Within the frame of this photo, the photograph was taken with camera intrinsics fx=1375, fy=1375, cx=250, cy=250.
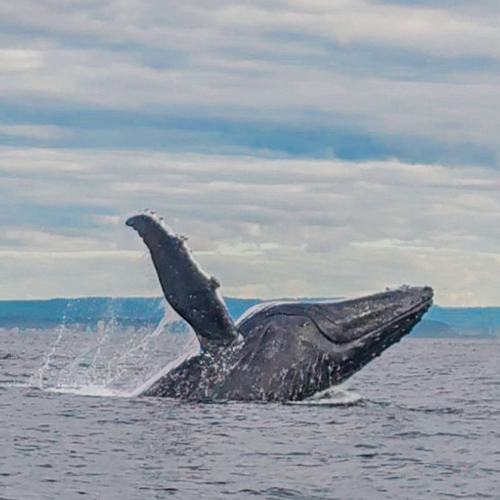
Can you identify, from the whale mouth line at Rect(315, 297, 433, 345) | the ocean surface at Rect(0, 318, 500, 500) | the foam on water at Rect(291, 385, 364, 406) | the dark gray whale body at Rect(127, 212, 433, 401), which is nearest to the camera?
the ocean surface at Rect(0, 318, 500, 500)

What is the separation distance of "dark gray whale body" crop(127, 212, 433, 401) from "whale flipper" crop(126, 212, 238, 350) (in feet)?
0.41

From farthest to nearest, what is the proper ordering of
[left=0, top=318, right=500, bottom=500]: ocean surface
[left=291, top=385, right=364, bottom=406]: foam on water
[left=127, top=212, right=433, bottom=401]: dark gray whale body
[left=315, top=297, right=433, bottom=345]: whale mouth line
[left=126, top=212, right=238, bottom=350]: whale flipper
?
[left=291, top=385, right=364, bottom=406]: foam on water
[left=315, top=297, right=433, bottom=345]: whale mouth line
[left=127, top=212, right=433, bottom=401]: dark gray whale body
[left=126, top=212, right=238, bottom=350]: whale flipper
[left=0, top=318, right=500, bottom=500]: ocean surface

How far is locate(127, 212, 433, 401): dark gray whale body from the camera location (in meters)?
18.7

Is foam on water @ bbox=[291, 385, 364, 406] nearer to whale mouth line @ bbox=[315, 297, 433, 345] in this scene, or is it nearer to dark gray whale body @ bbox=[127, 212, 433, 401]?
dark gray whale body @ bbox=[127, 212, 433, 401]

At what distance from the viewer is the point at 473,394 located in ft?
90.8

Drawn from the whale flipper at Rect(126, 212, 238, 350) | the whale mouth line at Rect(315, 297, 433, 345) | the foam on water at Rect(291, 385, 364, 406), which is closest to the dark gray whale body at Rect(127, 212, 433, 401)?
the whale mouth line at Rect(315, 297, 433, 345)

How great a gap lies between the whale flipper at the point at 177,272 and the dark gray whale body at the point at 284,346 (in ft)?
0.41

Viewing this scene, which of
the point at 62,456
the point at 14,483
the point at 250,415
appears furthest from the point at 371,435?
the point at 14,483

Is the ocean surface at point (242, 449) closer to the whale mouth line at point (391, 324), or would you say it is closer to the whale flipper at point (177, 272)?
the whale flipper at point (177, 272)

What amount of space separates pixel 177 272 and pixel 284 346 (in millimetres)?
2099

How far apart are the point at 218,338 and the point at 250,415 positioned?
123 centimetres

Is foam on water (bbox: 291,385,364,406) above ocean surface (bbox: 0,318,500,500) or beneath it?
above

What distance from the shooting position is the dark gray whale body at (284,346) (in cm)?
1872

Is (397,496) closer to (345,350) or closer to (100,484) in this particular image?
(100,484)
